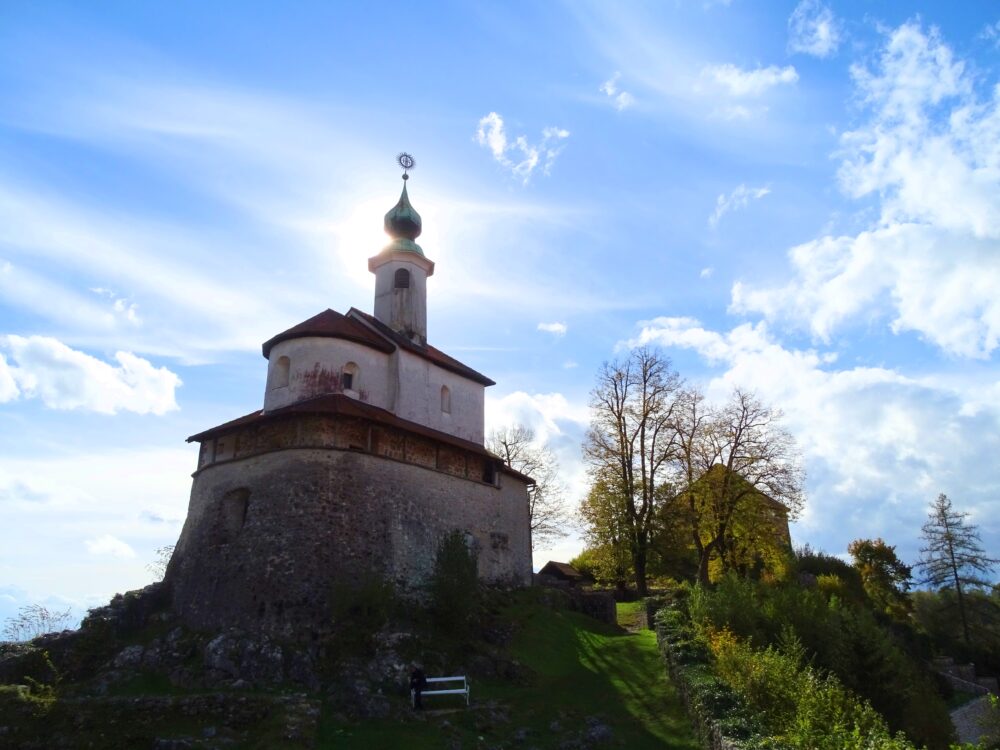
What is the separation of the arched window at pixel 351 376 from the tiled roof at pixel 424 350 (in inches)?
97.6

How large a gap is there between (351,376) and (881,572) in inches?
1387

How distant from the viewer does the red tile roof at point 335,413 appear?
2583 centimetres

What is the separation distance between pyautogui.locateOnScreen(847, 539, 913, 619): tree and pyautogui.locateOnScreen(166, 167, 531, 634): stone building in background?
2384 cm

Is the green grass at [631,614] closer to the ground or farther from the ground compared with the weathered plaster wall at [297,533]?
closer to the ground

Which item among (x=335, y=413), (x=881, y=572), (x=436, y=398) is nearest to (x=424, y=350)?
(x=436, y=398)

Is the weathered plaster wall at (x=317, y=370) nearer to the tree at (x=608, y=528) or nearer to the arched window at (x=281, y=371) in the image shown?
the arched window at (x=281, y=371)

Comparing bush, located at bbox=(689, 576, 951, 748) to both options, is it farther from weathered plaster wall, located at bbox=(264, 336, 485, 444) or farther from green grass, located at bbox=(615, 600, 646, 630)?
weathered plaster wall, located at bbox=(264, 336, 485, 444)

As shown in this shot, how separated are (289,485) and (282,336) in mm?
7058

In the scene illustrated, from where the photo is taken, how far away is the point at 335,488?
83.2 ft

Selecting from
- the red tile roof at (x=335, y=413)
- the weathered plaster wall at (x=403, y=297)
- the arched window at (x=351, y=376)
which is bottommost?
the red tile roof at (x=335, y=413)

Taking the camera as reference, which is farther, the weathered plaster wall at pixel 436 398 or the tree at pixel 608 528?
the tree at pixel 608 528

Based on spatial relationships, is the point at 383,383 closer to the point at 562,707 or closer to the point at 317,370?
the point at 317,370

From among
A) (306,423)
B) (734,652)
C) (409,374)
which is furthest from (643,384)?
(734,652)

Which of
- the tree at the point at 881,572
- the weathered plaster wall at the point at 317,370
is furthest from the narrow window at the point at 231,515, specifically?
the tree at the point at 881,572
